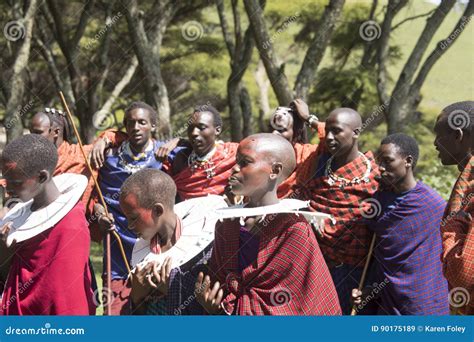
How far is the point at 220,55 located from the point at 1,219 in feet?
62.3

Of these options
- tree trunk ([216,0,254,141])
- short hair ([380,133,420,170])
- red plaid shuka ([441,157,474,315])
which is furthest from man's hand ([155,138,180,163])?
tree trunk ([216,0,254,141])

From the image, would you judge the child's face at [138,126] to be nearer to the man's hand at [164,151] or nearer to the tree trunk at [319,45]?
the man's hand at [164,151]

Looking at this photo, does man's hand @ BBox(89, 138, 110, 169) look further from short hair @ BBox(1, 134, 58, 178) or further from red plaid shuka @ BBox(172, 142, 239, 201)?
short hair @ BBox(1, 134, 58, 178)

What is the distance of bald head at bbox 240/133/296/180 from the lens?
4324 millimetres

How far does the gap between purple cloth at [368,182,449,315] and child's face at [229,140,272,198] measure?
1572mm

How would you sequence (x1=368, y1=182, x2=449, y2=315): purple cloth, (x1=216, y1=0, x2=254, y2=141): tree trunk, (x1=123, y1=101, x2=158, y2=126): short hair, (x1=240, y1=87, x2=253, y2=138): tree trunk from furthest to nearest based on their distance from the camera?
(x1=240, y1=87, x2=253, y2=138): tree trunk, (x1=216, y1=0, x2=254, y2=141): tree trunk, (x1=123, y1=101, x2=158, y2=126): short hair, (x1=368, y1=182, x2=449, y2=315): purple cloth

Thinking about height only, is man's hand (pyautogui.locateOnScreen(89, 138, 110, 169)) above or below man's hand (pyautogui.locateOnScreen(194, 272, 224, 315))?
below

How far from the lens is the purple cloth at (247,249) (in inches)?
164

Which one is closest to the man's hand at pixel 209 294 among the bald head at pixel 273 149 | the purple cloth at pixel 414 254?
the bald head at pixel 273 149

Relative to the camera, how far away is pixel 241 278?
4.16 metres

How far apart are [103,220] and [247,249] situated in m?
2.29

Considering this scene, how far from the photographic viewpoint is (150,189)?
4402 millimetres

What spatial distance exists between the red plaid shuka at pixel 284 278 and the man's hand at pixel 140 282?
1.42 feet

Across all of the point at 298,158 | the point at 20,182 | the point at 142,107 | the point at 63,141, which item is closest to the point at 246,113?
the point at 63,141
